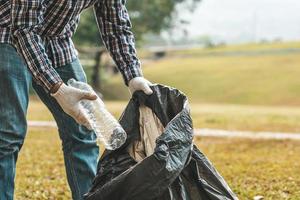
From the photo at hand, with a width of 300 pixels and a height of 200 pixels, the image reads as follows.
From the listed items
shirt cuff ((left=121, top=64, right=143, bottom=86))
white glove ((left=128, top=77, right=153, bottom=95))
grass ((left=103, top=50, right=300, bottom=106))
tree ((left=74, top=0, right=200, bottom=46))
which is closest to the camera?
white glove ((left=128, top=77, right=153, bottom=95))

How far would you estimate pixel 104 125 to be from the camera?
298 centimetres

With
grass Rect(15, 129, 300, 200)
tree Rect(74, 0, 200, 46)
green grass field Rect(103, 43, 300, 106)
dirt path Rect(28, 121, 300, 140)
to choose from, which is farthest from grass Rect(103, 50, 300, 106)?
grass Rect(15, 129, 300, 200)

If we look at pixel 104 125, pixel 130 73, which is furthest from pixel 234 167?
pixel 104 125

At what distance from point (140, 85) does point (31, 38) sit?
597 mm

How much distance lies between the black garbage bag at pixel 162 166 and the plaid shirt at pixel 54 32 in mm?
269

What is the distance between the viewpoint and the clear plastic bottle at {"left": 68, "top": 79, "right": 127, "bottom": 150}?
9.53 ft

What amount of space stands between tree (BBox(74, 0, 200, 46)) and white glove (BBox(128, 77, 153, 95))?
28129 millimetres

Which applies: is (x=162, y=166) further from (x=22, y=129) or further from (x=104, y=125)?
(x=22, y=129)

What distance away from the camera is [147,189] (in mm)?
2604

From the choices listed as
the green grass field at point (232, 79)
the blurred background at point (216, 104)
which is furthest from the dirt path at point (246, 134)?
the green grass field at point (232, 79)

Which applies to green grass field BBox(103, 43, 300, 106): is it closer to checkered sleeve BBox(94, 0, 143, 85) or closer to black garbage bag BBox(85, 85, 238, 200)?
checkered sleeve BBox(94, 0, 143, 85)

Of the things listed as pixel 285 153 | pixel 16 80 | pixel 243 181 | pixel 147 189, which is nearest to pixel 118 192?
pixel 147 189

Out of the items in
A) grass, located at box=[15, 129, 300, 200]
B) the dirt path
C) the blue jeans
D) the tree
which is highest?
the blue jeans

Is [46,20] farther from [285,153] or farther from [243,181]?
[285,153]
